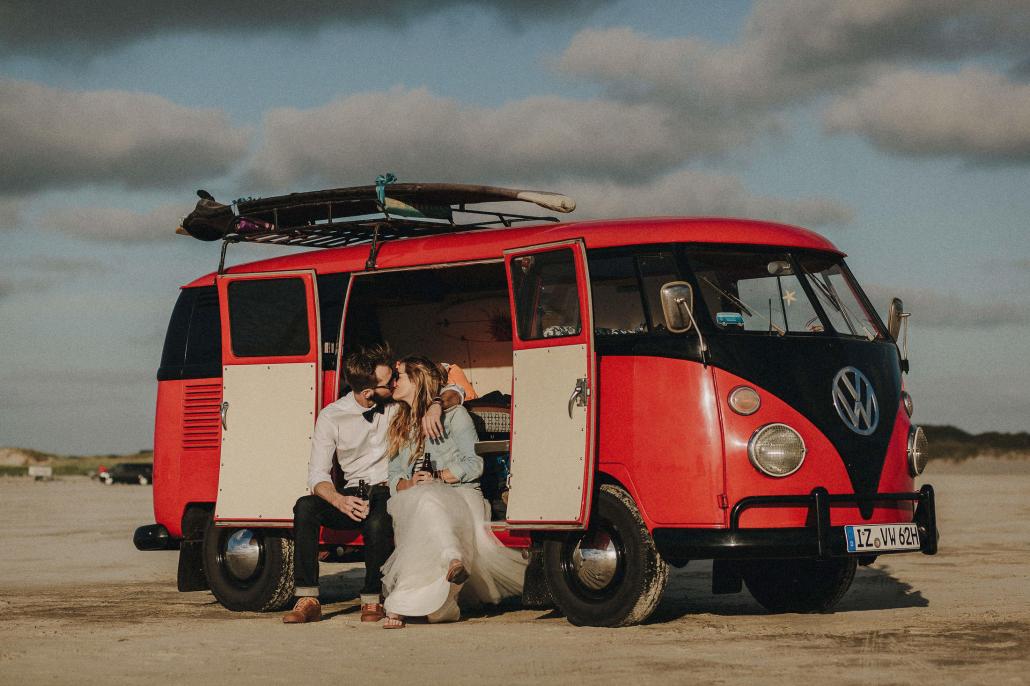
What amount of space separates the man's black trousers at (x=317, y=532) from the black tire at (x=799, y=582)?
2778mm

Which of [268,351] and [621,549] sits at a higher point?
[268,351]

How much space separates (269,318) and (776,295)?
14.1 ft

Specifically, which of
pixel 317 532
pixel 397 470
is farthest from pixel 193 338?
pixel 397 470

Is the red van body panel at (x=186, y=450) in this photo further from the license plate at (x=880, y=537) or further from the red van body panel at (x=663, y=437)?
the license plate at (x=880, y=537)

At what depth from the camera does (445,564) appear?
987cm

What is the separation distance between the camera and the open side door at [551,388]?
9.38 meters

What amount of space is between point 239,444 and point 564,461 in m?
3.30

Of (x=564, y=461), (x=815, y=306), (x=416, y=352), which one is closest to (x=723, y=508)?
(x=564, y=461)

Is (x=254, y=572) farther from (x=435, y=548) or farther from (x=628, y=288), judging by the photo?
(x=628, y=288)

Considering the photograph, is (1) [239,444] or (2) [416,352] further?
(2) [416,352]

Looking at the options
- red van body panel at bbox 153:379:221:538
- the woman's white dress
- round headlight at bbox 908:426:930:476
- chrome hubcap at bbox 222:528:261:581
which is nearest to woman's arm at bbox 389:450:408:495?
the woman's white dress

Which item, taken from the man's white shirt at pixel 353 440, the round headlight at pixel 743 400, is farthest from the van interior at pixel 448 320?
the round headlight at pixel 743 400

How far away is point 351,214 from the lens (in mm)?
11953

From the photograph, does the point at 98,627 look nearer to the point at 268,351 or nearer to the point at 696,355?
the point at 268,351
